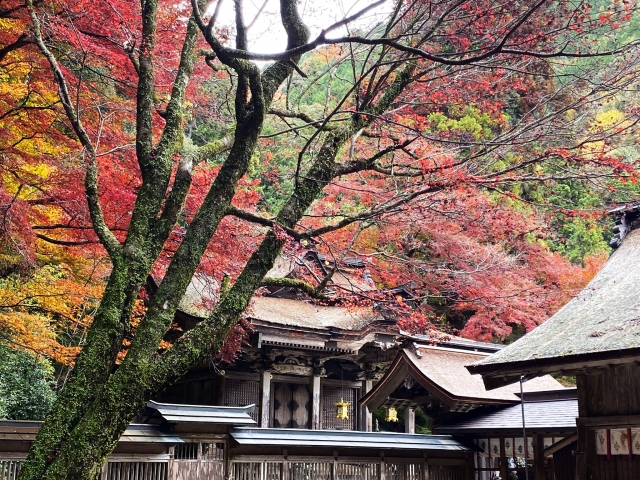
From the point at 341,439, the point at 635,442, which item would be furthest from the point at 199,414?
the point at 635,442

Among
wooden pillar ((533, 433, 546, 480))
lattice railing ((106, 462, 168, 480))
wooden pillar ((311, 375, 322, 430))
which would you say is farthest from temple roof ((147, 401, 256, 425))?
wooden pillar ((311, 375, 322, 430))

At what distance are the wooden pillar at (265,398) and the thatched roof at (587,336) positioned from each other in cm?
717

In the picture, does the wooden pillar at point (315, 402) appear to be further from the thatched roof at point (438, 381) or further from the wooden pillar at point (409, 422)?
the thatched roof at point (438, 381)

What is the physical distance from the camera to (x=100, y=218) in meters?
5.79

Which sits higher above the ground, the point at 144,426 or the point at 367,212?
the point at 367,212

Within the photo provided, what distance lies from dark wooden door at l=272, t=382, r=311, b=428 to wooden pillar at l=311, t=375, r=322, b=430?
41cm

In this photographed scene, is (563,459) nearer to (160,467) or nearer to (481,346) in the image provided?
(481,346)

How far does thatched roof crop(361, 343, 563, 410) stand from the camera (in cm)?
1130

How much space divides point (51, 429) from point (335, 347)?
422 inches

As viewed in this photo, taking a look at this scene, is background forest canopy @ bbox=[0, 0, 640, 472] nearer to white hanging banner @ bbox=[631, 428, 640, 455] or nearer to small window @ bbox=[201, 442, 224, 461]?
small window @ bbox=[201, 442, 224, 461]

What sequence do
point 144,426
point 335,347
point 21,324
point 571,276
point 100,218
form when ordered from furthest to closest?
point 571,276 → point 335,347 → point 21,324 → point 144,426 → point 100,218

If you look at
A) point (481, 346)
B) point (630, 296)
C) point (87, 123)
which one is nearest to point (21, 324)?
point (87, 123)

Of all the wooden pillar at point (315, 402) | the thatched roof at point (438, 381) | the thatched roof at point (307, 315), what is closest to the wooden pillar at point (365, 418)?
the wooden pillar at point (315, 402)

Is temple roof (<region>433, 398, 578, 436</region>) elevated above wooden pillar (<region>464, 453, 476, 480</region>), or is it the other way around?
temple roof (<region>433, 398, 578, 436</region>)
